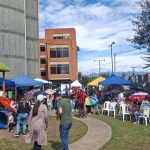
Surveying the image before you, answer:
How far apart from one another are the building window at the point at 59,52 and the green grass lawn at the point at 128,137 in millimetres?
70520

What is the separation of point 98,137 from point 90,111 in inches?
519

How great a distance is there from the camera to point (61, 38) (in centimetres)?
9988

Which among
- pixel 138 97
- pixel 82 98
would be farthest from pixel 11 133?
pixel 138 97

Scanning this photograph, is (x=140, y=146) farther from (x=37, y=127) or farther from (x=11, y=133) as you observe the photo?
(x=11, y=133)

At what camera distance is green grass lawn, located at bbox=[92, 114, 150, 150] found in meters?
14.8

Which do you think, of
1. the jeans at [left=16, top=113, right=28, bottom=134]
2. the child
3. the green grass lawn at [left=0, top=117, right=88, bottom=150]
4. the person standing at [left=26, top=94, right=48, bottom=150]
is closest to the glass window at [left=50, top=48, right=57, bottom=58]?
the green grass lawn at [left=0, top=117, right=88, bottom=150]

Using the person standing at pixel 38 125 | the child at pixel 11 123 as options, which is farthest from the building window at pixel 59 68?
the person standing at pixel 38 125

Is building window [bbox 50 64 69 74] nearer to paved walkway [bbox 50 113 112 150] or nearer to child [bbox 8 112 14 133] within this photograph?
paved walkway [bbox 50 113 112 150]

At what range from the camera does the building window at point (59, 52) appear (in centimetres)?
9212

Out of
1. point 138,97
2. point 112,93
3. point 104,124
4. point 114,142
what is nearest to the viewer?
point 114,142

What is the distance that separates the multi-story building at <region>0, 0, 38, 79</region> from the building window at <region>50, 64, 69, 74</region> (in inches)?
980

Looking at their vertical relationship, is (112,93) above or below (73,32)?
below

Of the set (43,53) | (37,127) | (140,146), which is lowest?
(140,146)

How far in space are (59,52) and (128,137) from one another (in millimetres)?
76135
